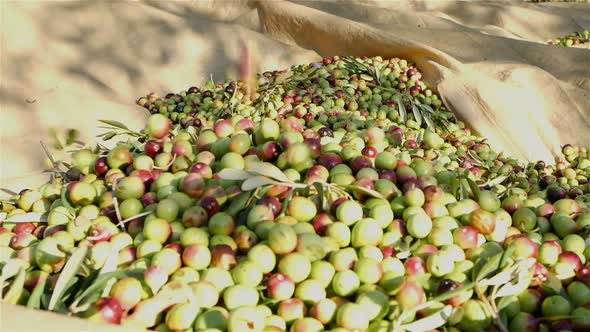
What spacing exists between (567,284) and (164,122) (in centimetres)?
187

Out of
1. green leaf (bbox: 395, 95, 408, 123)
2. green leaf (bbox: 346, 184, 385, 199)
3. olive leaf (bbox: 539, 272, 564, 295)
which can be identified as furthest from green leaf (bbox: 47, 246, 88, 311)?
green leaf (bbox: 395, 95, 408, 123)

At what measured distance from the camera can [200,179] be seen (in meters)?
1.79

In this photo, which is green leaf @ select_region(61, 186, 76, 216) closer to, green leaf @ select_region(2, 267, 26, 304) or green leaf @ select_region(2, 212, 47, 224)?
green leaf @ select_region(2, 212, 47, 224)

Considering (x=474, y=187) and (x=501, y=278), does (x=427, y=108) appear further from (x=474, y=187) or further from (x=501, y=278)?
(x=501, y=278)

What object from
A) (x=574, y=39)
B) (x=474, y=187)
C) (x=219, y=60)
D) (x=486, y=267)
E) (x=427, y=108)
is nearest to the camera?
(x=486, y=267)

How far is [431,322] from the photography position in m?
1.28

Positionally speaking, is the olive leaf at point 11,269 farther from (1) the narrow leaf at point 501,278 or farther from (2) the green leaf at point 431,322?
(1) the narrow leaf at point 501,278

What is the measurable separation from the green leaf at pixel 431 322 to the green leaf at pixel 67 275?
0.90 meters

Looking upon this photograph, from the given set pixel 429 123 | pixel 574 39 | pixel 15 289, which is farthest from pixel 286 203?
pixel 574 39

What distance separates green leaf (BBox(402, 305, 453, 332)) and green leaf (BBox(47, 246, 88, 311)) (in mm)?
902

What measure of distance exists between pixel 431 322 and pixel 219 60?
389 cm

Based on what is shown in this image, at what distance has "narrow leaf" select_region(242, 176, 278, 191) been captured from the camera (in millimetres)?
1560

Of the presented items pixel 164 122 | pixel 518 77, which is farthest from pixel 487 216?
pixel 518 77

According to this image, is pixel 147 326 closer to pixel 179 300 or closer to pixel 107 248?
pixel 179 300
